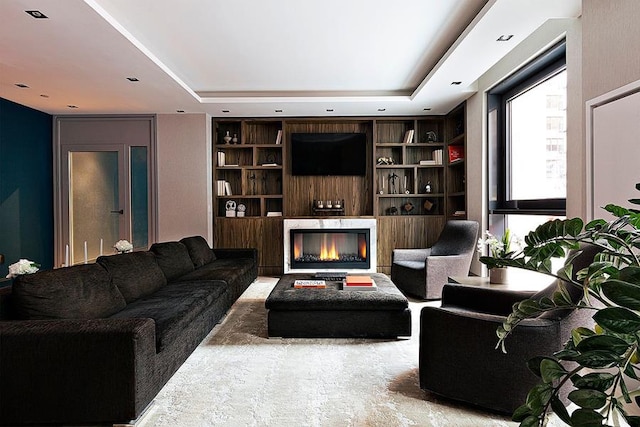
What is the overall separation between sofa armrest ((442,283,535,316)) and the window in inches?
57.6

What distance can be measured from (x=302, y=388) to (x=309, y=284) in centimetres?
146

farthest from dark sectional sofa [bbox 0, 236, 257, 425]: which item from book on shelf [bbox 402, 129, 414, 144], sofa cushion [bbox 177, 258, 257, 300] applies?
book on shelf [bbox 402, 129, 414, 144]

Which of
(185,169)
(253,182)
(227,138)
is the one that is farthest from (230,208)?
(227,138)

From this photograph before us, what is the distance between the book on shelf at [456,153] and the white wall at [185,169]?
3734 millimetres

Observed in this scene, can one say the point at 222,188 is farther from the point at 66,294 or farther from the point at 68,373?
the point at 68,373

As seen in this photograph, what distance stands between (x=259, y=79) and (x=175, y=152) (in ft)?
6.58

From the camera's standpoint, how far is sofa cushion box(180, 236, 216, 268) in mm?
5195

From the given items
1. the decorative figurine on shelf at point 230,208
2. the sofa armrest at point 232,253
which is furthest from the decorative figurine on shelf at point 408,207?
the decorative figurine on shelf at point 230,208

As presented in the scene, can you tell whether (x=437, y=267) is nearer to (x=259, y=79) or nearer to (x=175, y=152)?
(x=259, y=79)

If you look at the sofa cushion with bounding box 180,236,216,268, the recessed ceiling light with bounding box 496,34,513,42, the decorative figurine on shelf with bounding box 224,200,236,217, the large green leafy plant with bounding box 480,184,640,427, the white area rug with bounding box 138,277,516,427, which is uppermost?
the recessed ceiling light with bounding box 496,34,513,42

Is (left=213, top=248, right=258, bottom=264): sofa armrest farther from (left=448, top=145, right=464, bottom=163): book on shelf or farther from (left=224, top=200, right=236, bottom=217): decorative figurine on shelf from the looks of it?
(left=448, top=145, right=464, bottom=163): book on shelf

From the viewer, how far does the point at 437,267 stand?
4.97 m

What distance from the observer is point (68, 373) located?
208cm

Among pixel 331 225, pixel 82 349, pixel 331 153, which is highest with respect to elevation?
pixel 331 153
